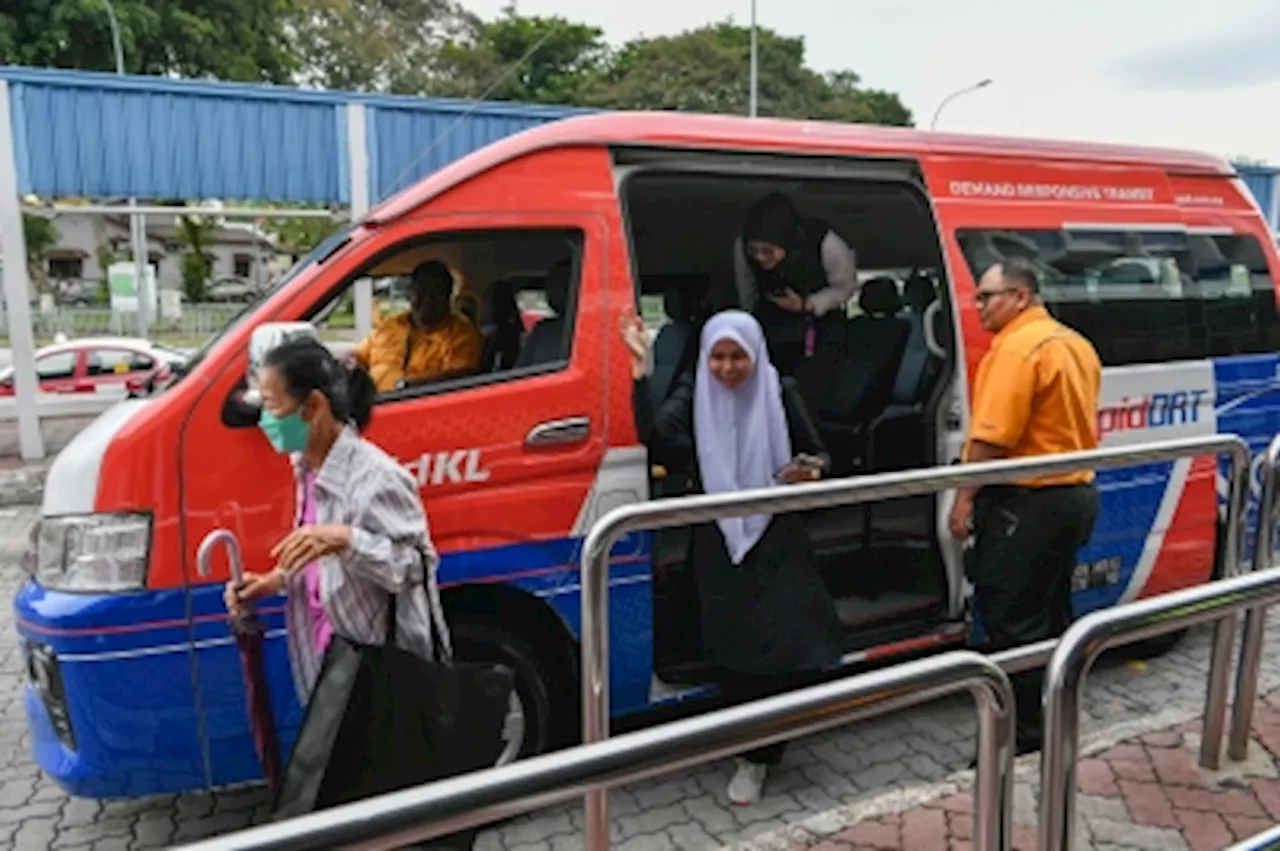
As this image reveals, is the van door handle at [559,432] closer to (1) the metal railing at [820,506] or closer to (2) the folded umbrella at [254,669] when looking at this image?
(1) the metal railing at [820,506]

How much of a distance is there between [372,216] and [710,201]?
2.09 meters

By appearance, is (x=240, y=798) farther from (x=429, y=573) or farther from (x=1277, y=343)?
(x=1277, y=343)

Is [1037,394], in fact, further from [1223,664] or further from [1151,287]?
[1151,287]

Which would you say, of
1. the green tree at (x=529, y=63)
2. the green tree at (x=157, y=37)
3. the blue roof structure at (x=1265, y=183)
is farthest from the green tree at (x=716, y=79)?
the blue roof structure at (x=1265, y=183)

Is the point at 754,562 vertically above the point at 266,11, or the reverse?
the point at 266,11

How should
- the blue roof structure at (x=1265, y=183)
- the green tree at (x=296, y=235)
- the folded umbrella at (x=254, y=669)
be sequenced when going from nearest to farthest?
the folded umbrella at (x=254, y=669) → the blue roof structure at (x=1265, y=183) → the green tree at (x=296, y=235)

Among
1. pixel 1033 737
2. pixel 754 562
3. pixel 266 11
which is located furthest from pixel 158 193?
pixel 266 11

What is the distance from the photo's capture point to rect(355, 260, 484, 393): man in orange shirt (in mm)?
3889

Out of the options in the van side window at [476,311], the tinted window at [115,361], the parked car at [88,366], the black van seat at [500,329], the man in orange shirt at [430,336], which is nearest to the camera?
the van side window at [476,311]

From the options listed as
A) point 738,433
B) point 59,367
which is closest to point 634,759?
point 738,433

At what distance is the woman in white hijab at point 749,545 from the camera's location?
324 centimetres

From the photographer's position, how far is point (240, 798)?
336 cm

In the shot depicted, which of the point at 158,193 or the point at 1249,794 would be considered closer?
the point at 1249,794

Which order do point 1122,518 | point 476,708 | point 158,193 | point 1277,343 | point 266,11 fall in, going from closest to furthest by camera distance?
1. point 476,708
2. point 1122,518
3. point 1277,343
4. point 158,193
5. point 266,11
